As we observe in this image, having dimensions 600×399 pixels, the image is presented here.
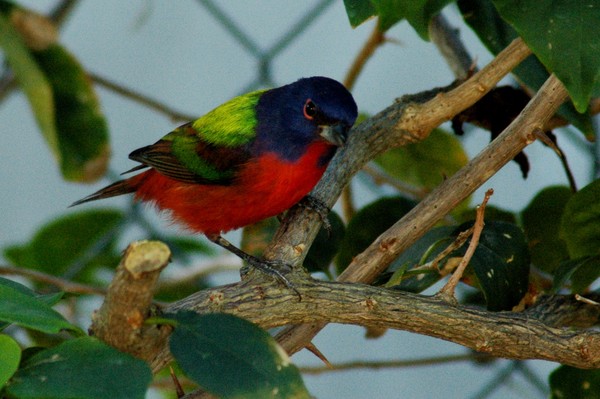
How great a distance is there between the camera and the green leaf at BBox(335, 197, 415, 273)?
2.24m

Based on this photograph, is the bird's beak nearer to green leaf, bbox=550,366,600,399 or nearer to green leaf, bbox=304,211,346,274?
green leaf, bbox=304,211,346,274

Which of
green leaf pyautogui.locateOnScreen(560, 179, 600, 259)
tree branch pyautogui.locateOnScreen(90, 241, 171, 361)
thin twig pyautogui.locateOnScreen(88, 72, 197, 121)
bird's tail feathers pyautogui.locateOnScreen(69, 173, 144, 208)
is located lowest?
green leaf pyautogui.locateOnScreen(560, 179, 600, 259)

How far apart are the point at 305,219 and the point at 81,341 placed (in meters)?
0.82

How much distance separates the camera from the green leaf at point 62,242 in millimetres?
3572

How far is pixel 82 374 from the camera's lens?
124cm

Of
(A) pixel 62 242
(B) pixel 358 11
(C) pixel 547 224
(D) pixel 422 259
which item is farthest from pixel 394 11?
(A) pixel 62 242

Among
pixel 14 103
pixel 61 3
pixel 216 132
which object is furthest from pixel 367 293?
pixel 14 103

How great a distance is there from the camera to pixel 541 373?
425 cm

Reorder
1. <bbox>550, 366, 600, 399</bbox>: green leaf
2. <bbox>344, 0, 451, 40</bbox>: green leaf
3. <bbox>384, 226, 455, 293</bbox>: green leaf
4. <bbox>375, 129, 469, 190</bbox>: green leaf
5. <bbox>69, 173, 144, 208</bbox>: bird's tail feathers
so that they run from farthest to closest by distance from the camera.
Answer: <bbox>69, 173, 144, 208</bbox>: bird's tail feathers
<bbox>375, 129, 469, 190</bbox>: green leaf
<bbox>550, 366, 600, 399</bbox>: green leaf
<bbox>384, 226, 455, 293</bbox>: green leaf
<bbox>344, 0, 451, 40</bbox>: green leaf

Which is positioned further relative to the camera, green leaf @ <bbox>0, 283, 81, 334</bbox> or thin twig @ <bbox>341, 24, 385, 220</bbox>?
thin twig @ <bbox>341, 24, 385, 220</bbox>

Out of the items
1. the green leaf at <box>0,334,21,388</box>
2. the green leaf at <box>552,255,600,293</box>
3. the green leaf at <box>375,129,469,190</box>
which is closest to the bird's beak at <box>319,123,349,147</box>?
the green leaf at <box>375,129,469,190</box>

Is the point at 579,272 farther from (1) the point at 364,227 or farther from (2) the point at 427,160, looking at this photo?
(2) the point at 427,160

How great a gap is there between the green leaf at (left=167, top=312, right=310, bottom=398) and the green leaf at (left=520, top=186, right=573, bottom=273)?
1138 millimetres

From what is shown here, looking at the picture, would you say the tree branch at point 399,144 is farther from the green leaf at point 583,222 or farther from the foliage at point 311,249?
the green leaf at point 583,222
